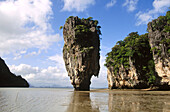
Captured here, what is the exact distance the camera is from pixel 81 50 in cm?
3219

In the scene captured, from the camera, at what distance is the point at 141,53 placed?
35.7 meters

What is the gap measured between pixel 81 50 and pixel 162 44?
1826cm

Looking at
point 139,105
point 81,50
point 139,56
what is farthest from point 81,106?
point 139,56

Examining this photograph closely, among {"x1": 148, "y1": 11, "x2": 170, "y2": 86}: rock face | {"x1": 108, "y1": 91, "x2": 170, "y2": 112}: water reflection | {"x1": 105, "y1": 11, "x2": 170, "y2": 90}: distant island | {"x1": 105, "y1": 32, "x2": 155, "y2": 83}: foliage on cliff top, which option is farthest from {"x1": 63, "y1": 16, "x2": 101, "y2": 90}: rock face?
{"x1": 108, "y1": 91, "x2": 170, "y2": 112}: water reflection

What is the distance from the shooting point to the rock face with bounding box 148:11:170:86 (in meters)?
26.7

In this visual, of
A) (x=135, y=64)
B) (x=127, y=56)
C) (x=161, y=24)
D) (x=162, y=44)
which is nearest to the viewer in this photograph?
(x=162, y=44)

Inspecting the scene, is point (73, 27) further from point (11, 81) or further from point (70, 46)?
point (11, 81)

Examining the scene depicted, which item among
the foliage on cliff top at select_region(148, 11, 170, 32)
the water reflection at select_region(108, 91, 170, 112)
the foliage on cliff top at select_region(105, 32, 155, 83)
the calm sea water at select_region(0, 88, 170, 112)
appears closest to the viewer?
the water reflection at select_region(108, 91, 170, 112)

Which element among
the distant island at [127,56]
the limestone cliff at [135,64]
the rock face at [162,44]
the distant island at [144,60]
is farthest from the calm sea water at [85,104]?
the limestone cliff at [135,64]

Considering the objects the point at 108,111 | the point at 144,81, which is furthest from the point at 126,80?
the point at 108,111

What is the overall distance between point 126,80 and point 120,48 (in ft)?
34.1

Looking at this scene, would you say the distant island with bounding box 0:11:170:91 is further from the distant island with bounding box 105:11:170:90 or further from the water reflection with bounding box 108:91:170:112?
the water reflection with bounding box 108:91:170:112

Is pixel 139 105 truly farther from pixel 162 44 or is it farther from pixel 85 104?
pixel 162 44

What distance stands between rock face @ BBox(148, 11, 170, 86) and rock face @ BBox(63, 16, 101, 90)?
14.2 meters
